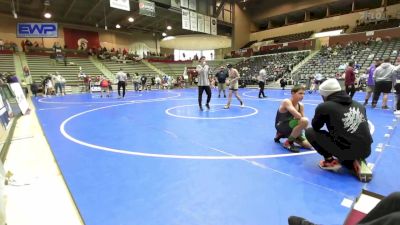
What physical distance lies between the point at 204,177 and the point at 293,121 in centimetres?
185

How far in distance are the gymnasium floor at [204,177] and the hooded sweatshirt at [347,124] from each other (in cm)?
33

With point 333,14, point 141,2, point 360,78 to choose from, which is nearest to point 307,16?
point 333,14

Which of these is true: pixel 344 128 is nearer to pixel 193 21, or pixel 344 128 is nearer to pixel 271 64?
pixel 193 21

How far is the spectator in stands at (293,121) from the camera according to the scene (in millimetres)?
3859

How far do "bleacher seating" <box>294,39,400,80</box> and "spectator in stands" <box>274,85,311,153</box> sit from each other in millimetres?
15552

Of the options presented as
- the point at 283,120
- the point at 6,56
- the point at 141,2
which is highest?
the point at 141,2

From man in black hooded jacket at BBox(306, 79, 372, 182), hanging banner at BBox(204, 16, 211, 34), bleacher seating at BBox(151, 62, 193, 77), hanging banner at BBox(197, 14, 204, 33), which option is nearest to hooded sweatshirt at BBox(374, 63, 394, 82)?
man in black hooded jacket at BBox(306, 79, 372, 182)

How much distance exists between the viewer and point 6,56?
21.9 m

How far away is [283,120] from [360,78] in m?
14.1

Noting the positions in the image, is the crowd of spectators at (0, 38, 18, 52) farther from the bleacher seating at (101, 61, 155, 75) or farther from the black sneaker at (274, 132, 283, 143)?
the black sneaker at (274, 132, 283, 143)

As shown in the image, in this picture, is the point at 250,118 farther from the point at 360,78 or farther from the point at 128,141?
the point at 360,78

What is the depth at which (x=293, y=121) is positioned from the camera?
4074 millimetres

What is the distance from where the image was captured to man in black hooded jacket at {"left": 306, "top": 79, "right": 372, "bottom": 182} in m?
2.88

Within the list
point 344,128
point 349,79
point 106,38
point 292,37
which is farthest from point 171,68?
point 344,128
